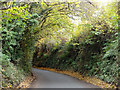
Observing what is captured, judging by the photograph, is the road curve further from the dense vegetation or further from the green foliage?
the green foliage

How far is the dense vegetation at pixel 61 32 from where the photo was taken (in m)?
8.39

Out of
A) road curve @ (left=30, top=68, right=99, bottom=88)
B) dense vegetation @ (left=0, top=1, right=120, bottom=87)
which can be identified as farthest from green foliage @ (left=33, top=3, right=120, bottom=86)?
road curve @ (left=30, top=68, right=99, bottom=88)

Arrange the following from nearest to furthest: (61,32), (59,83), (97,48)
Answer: (59,83), (97,48), (61,32)

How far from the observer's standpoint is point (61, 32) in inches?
661

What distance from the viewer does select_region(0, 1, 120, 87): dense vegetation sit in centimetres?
839

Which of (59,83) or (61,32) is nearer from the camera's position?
(59,83)

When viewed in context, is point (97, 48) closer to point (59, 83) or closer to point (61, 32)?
point (61, 32)

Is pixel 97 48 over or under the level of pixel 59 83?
over

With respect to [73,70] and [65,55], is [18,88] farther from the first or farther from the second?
[65,55]

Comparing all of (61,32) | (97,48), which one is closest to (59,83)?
(97,48)

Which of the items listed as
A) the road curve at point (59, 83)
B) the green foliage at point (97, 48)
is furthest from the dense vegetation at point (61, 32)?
the road curve at point (59, 83)

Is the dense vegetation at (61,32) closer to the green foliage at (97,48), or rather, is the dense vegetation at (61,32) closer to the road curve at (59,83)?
the green foliage at (97,48)

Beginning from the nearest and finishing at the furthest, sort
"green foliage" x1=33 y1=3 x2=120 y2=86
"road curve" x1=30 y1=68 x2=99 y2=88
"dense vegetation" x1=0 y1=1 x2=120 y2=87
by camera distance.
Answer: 1. "dense vegetation" x1=0 y1=1 x2=120 y2=87
2. "road curve" x1=30 y1=68 x2=99 y2=88
3. "green foliage" x1=33 y1=3 x2=120 y2=86

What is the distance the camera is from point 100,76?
11.1 m
